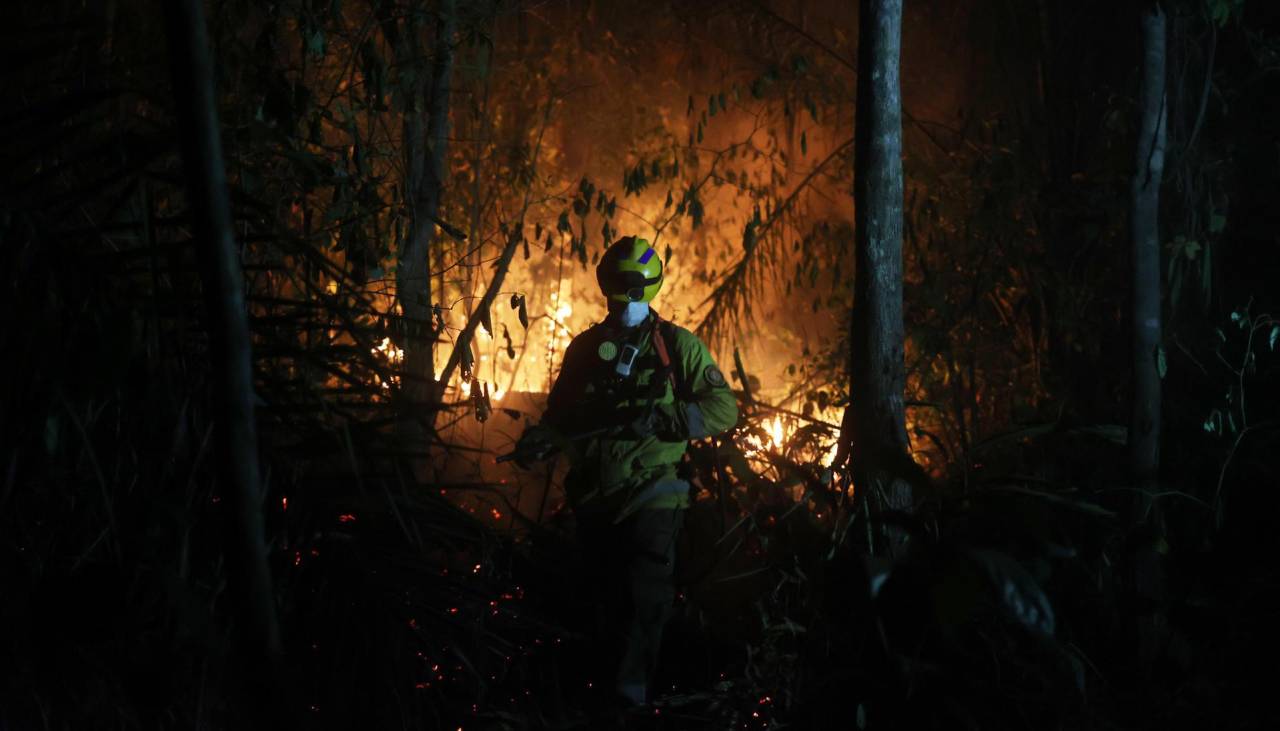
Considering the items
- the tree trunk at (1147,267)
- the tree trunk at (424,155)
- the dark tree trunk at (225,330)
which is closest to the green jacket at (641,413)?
the tree trunk at (424,155)

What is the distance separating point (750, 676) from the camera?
4.64 m

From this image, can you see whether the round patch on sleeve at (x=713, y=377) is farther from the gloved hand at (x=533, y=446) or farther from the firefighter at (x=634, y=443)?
the gloved hand at (x=533, y=446)

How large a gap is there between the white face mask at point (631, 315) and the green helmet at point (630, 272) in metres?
0.03

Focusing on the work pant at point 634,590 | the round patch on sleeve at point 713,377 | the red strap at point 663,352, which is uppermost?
the red strap at point 663,352

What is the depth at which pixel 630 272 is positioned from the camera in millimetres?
4832

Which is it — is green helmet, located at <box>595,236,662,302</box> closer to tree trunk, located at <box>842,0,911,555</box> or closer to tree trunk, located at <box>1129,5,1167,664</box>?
tree trunk, located at <box>842,0,911,555</box>

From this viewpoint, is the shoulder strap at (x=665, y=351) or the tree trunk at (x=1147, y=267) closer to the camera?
the shoulder strap at (x=665, y=351)

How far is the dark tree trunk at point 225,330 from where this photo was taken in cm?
162

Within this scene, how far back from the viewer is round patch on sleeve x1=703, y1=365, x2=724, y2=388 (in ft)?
15.5

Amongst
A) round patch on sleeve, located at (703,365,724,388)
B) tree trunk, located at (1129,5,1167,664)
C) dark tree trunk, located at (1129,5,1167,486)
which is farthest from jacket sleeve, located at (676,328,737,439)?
dark tree trunk, located at (1129,5,1167,486)

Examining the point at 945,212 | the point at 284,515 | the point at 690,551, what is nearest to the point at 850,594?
the point at 690,551

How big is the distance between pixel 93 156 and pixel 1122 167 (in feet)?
24.6

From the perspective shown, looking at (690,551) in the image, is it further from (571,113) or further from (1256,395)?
(571,113)

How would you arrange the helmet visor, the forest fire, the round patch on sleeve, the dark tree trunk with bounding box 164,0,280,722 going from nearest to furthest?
the dark tree trunk with bounding box 164,0,280,722
the forest fire
the round patch on sleeve
the helmet visor
